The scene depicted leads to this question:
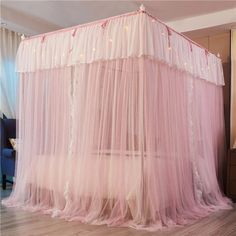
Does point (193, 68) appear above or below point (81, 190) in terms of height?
above

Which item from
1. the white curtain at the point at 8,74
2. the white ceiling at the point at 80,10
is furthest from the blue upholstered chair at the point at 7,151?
the white ceiling at the point at 80,10

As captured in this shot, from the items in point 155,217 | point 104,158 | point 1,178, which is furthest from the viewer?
point 1,178

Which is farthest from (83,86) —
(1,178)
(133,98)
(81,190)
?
(1,178)

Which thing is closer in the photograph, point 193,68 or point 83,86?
point 83,86

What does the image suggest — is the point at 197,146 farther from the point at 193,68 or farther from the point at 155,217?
the point at 155,217

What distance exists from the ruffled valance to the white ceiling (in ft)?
2.82

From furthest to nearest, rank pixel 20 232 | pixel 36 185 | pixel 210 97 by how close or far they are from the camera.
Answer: pixel 210 97, pixel 36 185, pixel 20 232

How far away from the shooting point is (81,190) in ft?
11.4

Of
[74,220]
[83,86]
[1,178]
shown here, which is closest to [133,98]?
[83,86]

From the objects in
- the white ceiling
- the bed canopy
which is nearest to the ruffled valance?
the bed canopy

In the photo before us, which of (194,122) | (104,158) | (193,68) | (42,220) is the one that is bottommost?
(42,220)

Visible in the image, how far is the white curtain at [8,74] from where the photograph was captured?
557 cm

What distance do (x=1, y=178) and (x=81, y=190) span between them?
2.42 m

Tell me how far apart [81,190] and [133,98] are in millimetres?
1109
